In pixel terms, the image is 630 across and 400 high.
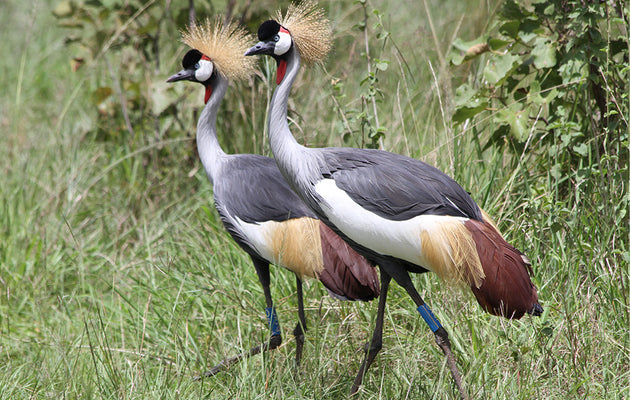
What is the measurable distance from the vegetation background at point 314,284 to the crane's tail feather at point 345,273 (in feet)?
0.53

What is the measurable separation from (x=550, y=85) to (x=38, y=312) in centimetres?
269

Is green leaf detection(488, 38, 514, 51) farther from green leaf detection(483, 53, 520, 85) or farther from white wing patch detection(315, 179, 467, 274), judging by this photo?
white wing patch detection(315, 179, 467, 274)

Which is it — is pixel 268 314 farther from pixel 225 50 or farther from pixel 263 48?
pixel 225 50

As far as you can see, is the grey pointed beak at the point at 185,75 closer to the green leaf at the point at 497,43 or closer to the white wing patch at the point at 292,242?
the white wing patch at the point at 292,242

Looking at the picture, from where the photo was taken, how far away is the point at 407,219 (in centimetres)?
244

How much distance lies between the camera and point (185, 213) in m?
4.17

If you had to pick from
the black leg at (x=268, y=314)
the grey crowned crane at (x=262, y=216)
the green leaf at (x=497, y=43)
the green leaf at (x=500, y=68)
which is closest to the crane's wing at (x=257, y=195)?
the grey crowned crane at (x=262, y=216)

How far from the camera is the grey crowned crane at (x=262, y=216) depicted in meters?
2.82

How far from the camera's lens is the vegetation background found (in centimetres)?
268

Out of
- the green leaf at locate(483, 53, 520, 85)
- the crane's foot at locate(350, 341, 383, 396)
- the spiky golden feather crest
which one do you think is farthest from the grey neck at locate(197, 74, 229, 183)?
the green leaf at locate(483, 53, 520, 85)

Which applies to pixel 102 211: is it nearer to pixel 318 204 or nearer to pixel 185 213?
pixel 185 213

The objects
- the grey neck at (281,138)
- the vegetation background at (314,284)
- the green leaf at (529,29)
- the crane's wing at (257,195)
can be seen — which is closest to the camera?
the grey neck at (281,138)

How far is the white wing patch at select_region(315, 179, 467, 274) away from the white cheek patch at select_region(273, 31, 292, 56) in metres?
0.57

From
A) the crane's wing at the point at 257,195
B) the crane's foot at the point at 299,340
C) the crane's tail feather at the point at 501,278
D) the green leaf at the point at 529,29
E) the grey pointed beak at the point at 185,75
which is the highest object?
the grey pointed beak at the point at 185,75
